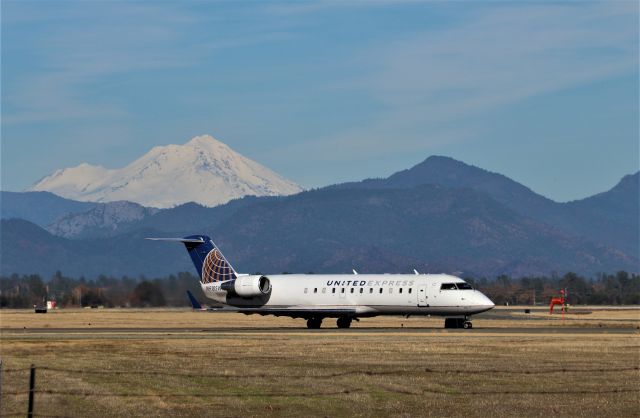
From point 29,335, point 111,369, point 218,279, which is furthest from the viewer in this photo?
point 218,279

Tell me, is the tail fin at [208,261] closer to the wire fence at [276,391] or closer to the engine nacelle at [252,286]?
the engine nacelle at [252,286]

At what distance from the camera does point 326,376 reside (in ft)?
129

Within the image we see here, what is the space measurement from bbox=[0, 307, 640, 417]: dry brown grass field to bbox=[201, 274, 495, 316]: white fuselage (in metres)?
12.4

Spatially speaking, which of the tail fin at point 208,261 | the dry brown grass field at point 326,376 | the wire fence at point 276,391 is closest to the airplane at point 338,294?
the tail fin at point 208,261

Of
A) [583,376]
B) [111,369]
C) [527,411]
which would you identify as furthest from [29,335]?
[527,411]

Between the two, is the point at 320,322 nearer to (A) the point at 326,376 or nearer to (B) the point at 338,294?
(B) the point at 338,294

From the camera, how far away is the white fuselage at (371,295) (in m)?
70.9

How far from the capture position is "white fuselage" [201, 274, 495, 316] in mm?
70938

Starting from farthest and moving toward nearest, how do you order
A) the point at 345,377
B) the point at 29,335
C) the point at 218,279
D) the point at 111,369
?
the point at 218,279 < the point at 29,335 < the point at 111,369 < the point at 345,377

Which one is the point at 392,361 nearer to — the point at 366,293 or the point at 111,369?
the point at 111,369

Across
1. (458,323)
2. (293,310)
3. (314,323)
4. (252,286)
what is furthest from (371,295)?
(252,286)

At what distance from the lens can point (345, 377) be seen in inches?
1538

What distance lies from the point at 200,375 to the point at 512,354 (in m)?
13.7

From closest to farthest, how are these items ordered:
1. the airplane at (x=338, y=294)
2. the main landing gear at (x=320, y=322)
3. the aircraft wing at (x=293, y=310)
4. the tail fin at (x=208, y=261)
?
the airplane at (x=338, y=294) < the aircraft wing at (x=293, y=310) < the main landing gear at (x=320, y=322) < the tail fin at (x=208, y=261)
